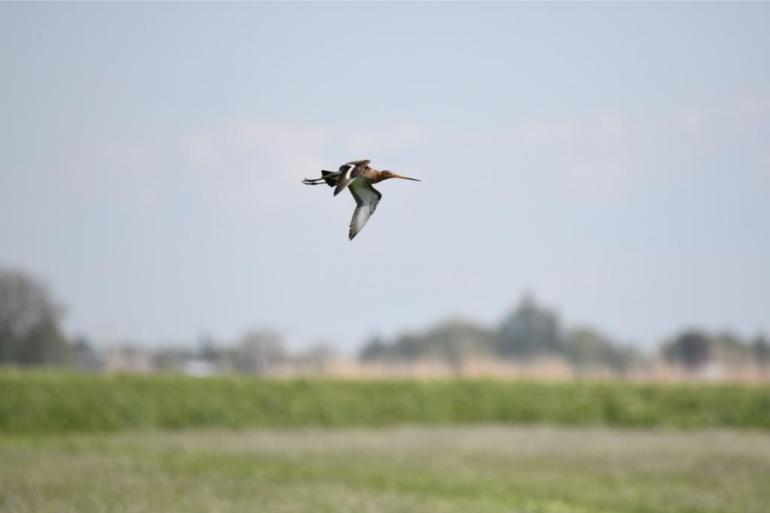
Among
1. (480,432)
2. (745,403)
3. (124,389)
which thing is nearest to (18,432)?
(124,389)

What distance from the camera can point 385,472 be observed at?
23312 mm

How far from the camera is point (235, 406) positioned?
38.0 meters

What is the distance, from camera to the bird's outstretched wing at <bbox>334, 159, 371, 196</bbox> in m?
4.21

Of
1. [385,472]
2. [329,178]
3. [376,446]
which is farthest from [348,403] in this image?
[329,178]

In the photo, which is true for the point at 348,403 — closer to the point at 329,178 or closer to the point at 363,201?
the point at 363,201

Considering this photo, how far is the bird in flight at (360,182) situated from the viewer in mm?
4504

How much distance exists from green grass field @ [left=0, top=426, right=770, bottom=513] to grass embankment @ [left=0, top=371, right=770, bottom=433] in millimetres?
2445

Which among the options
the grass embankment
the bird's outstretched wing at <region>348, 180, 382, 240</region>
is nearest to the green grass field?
the grass embankment

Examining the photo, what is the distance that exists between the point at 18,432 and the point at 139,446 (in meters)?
6.93

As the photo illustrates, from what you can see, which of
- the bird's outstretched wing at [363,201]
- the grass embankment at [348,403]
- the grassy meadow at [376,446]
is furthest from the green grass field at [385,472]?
the bird's outstretched wing at [363,201]

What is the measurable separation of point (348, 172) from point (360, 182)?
26 cm

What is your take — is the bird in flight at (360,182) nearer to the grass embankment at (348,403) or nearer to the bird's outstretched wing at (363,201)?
the bird's outstretched wing at (363,201)

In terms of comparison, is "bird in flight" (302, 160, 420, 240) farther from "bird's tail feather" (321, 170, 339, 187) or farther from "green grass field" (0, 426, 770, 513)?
"green grass field" (0, 426, 770, 513)

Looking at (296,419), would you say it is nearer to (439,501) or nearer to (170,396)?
(170,396)
